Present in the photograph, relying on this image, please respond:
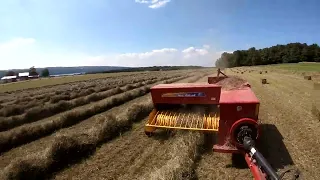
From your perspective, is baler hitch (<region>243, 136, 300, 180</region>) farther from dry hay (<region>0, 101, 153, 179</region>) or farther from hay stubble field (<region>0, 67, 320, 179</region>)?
dry hay (<region>0, 101, 153, 179</region>)

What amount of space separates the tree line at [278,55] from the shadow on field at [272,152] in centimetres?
9654

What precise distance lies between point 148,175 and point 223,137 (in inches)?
84.6

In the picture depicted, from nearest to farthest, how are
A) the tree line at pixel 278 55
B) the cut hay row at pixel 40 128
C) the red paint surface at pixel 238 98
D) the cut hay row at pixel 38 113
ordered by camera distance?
the red paint surface at pixel 238 98 < the cut hay row at pixel 40 128 < the cut hay row at pixel 38 113 < the tree line at pixel 278 55

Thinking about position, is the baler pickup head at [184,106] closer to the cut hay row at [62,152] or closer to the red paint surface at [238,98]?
the red paint surface at [238,98]

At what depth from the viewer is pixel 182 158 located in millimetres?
6969

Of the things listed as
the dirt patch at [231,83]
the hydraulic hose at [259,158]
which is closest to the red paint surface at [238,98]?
the hydraulic hose at [259,158]

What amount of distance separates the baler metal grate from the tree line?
97.1 metres

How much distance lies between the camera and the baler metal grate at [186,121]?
320 inches

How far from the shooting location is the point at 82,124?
44.5ft

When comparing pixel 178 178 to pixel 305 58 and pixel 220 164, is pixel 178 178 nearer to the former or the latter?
pixel 220 164

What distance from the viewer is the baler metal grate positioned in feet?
26.7

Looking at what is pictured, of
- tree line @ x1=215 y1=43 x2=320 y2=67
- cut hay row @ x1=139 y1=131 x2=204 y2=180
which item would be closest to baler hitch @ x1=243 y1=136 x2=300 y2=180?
cut hay row @ x1=139 y1=131 x2=204 y2=180

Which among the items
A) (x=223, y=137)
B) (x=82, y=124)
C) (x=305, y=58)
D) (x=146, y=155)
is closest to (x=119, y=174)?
(x=146, y=155)

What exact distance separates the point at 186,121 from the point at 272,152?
2.65 metres
